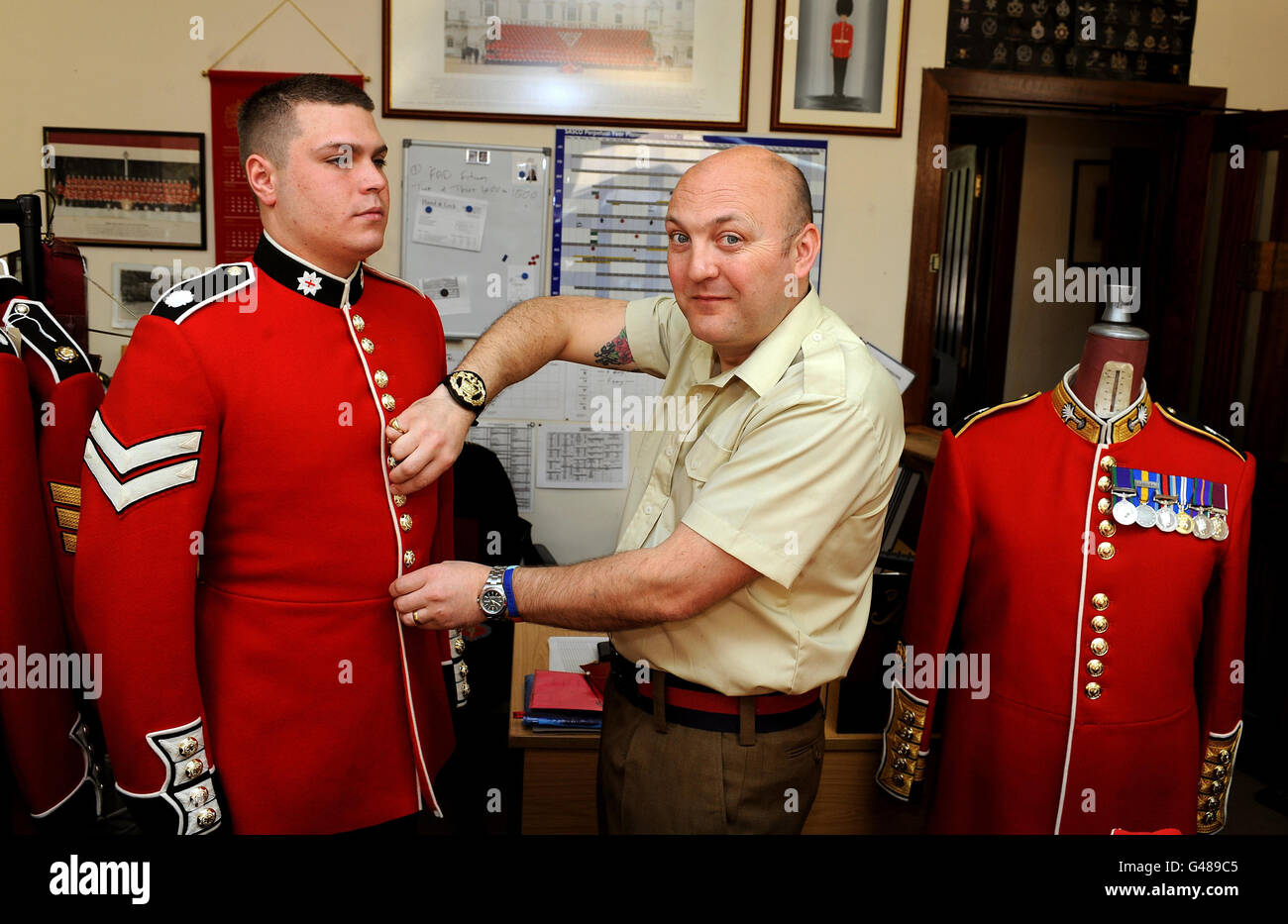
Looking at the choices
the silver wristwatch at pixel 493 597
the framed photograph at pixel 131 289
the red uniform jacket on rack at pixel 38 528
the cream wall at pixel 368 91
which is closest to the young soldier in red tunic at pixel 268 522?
the silver wristwatch at pixel 493 597

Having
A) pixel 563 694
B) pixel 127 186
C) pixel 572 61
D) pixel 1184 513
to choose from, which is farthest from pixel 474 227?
pixel 1184 513

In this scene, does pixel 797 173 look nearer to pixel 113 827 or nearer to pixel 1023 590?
pixel 1023 590

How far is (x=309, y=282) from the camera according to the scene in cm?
142

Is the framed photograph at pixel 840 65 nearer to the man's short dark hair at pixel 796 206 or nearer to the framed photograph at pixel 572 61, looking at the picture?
the framed photograph at pixel 572 61

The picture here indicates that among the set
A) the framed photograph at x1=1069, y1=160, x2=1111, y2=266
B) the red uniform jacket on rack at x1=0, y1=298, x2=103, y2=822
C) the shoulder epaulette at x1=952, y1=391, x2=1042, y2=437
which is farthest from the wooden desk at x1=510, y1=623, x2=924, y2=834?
the framed photograph at x1=1069, y1=160, x2=1111, y2=266

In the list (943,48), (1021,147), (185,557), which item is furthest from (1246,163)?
(185,557)

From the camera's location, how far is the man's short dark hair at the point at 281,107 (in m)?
1.35

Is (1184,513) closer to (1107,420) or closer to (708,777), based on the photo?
(1107,420)

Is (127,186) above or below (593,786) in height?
above

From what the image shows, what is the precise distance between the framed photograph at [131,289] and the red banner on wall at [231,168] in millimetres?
224

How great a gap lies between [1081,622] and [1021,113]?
95.7 inches

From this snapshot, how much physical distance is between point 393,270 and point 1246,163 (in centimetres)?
295

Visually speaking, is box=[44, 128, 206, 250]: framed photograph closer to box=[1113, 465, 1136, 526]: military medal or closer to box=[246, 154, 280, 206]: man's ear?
box=[246, 154, 280, 206]: man's ear
